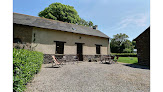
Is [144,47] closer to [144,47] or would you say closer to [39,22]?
[144,47]

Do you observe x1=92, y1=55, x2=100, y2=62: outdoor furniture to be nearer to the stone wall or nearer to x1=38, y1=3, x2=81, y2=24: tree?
the stone wall

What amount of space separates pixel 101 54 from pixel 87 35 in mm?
3693

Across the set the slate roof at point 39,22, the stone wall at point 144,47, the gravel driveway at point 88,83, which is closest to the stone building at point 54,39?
the slate roof at point 39,22

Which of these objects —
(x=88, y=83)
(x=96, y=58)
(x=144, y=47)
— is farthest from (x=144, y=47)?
(x=88, y=83)

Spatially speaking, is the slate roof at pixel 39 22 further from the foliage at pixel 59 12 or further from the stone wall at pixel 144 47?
the foliage at pixel 59 12

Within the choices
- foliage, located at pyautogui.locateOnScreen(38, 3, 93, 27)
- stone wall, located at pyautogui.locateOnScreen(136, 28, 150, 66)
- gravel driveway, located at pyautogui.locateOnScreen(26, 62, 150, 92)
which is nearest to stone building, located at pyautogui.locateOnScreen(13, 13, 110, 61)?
stone wall, located at pyautogui.locateOnScreen(136, 28, 150, 66)

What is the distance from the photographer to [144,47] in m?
8.59

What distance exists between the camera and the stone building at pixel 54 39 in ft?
27.7

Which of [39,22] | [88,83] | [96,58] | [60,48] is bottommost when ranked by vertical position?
[96,58]

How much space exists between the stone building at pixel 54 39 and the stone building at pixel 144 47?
4936 millimetres
